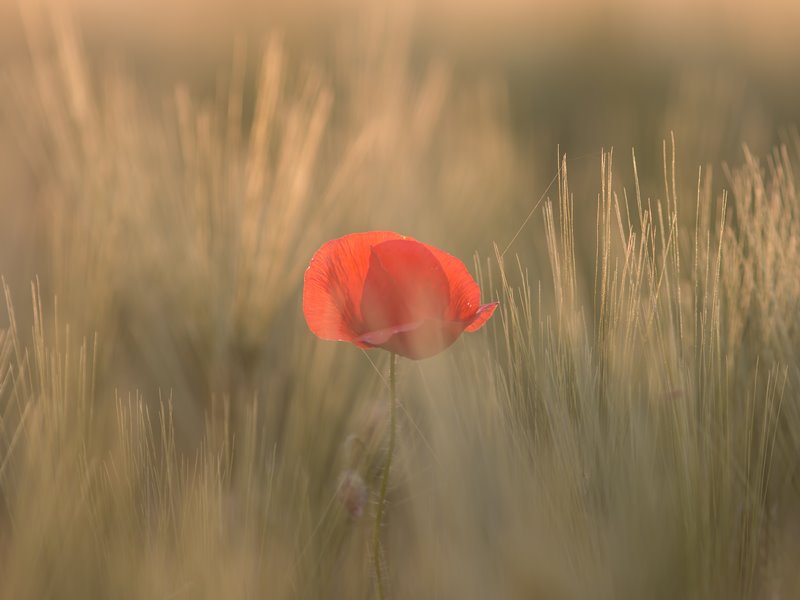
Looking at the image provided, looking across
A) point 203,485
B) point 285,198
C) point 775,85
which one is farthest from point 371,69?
point 775,85

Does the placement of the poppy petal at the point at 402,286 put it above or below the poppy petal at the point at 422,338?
above

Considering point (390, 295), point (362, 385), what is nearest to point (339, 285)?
point (390, 295)

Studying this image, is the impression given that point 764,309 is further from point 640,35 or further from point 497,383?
point 640,35

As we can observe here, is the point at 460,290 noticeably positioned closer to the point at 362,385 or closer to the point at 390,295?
the point at 390,295

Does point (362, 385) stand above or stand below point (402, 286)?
below
